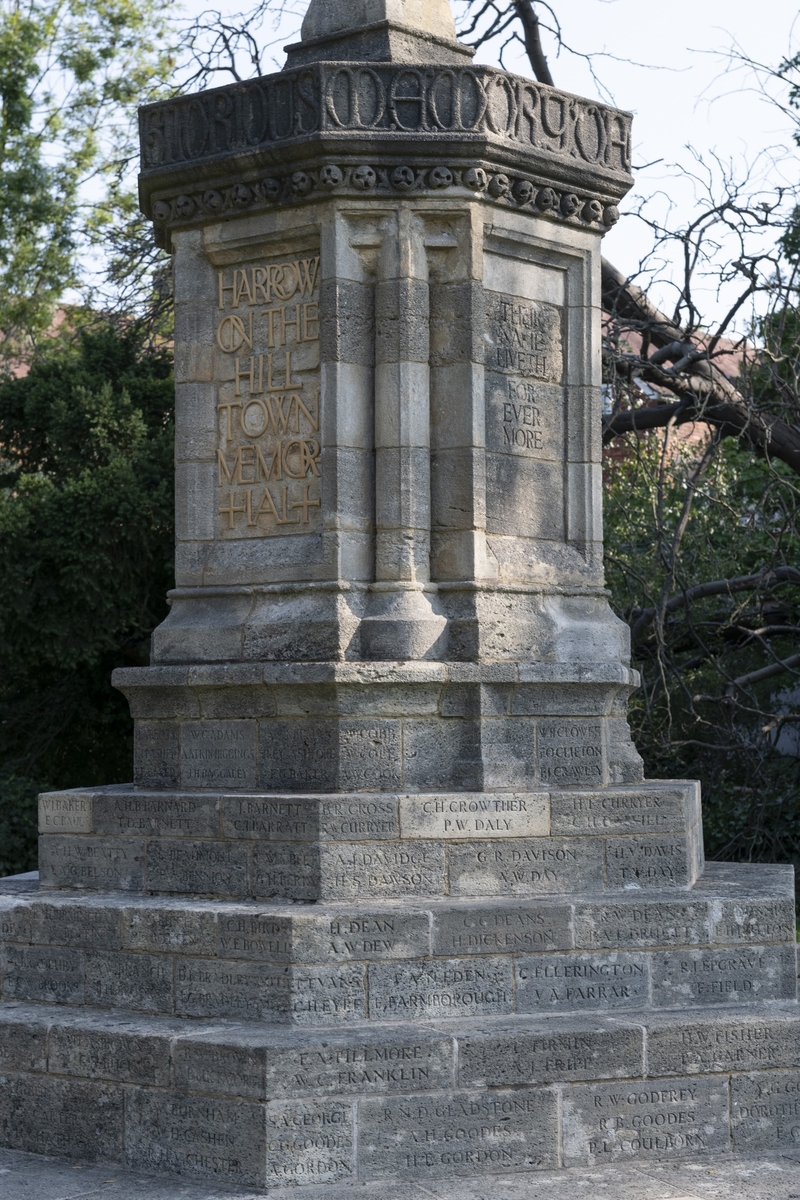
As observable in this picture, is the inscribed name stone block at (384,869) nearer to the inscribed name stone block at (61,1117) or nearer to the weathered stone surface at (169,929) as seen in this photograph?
the weathered stone surface at (169,929)

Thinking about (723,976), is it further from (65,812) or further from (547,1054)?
(65,812)

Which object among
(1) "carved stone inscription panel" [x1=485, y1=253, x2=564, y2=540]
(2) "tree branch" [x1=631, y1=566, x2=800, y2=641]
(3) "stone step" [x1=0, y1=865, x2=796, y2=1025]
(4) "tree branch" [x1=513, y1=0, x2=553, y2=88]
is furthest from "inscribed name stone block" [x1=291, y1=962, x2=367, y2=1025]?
(4) "tree branch" [x1=513, y1=0, x2=553, y2=88]

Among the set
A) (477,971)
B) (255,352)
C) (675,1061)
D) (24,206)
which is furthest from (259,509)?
(24,206)

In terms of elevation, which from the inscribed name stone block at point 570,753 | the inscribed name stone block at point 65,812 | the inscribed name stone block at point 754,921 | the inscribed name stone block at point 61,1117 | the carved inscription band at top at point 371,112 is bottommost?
the inscribed name stone block at point 61,1117

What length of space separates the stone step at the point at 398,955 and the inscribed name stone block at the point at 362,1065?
28 cm

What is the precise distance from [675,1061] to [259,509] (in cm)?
275

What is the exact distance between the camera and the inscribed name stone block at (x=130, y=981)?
5723mm

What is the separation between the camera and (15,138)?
60.7ft

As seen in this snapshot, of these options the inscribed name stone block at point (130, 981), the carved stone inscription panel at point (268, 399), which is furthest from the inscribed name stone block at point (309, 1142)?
the carved stone inscription panel at point (268, 399)

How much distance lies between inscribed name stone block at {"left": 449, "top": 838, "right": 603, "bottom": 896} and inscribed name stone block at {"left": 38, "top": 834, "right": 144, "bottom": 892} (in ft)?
4.26

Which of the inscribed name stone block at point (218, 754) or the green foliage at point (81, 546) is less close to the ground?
the green foliage at point (81, 546)

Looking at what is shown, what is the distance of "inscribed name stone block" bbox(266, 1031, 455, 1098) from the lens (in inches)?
199

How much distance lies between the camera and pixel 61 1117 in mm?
5566

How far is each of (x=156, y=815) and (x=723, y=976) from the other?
2289 mm
